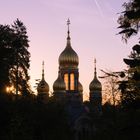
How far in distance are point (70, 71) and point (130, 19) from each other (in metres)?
66.9

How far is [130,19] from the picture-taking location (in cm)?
2009

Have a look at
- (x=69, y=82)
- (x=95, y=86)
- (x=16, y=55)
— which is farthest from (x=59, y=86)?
(x=16, y=55)

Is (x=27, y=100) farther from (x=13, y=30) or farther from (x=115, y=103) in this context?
(x=13, y=30)

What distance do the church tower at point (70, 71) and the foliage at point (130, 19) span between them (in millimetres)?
64363

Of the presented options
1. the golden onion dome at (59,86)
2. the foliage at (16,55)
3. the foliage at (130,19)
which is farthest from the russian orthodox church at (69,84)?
the foliage at (130,19)

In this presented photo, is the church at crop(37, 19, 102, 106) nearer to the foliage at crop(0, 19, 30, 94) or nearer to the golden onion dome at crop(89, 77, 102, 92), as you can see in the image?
the golden onion dome at crop(89, 77, 102, 92)

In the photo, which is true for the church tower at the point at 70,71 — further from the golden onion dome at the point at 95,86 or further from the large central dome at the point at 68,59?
the golden onion dome at the point at 95,86

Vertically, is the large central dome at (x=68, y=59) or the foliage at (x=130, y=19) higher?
the large central dome at (x=68, y=59)

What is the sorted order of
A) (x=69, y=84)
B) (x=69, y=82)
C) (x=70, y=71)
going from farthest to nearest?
(x=69, y=84)
(x=69, y=82)
(x=70, y=71)

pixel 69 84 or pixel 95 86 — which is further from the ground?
pixel 69 84

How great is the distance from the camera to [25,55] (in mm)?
57750

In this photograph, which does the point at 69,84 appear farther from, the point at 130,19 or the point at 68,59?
the point at 130,19

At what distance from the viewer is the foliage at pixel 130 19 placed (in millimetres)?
19859

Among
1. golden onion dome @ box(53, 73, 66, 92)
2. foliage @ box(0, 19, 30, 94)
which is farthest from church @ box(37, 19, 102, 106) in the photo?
foliage @ box(0, 19, 30, 94)
